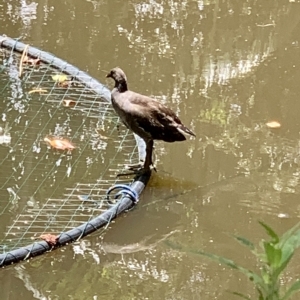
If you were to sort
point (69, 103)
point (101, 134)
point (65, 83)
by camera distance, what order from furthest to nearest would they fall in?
point (65, 83) → point (69, 103) → point (101, 134)

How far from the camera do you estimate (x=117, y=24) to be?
6234 mm

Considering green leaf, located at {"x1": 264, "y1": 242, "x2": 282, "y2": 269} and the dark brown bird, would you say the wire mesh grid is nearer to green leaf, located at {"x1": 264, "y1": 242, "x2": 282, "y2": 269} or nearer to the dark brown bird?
the dark brown bird

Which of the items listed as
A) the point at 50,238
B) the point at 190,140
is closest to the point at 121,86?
the point at 190,140

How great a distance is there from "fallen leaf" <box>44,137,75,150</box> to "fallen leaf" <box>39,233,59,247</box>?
99 centimetres

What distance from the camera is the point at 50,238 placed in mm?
3320

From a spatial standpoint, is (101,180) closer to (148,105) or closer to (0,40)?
(148,105)

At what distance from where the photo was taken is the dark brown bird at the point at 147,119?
3.86 meters

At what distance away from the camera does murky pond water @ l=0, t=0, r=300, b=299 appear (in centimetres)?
324

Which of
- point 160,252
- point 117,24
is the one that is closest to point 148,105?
point 160,252

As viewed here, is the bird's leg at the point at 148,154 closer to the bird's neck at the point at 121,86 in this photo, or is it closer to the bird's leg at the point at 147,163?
the bird's leg at the point at 147,163

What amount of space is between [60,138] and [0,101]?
2.07 feet

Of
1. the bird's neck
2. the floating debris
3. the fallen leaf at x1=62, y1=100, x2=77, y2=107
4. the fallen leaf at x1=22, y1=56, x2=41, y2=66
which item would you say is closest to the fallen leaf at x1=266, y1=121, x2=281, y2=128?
the floating debris

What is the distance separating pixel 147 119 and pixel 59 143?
0.71m

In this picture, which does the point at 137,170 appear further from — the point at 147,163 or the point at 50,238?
the point at 50,238
